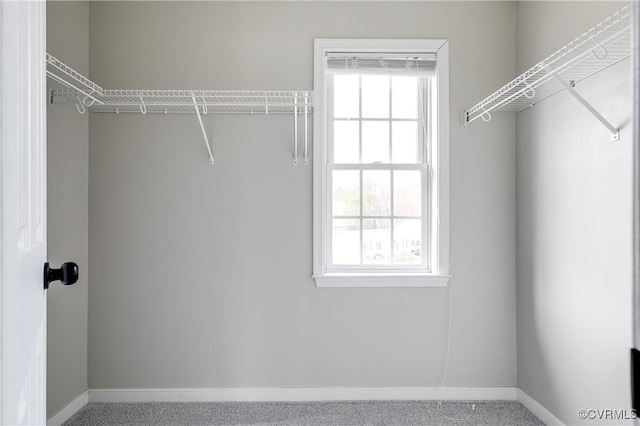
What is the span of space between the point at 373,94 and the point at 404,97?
201mm

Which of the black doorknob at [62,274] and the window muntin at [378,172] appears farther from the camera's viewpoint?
the window muntin at [378,172]

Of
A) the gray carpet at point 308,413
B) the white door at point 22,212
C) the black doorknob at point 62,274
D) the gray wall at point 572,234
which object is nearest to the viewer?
the white door at point 22,212

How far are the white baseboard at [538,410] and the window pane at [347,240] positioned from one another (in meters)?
1.25

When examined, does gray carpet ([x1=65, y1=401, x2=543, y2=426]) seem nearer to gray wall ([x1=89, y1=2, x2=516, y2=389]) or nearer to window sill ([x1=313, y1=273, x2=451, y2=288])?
gray wall ([x1=89, y1=2, x2=516, y2=389])

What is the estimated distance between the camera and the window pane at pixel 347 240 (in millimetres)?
2628

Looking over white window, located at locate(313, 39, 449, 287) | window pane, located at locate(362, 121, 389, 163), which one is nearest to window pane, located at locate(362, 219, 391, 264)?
white window, located at locate(313, 39, 449, 287)

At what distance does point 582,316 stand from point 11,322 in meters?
2.20

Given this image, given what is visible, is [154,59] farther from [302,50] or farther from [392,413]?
[392,413]

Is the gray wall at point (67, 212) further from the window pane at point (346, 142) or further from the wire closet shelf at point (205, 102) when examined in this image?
the window pane at point (346, 142)

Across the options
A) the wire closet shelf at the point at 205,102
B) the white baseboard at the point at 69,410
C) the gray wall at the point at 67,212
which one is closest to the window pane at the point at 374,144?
the wire closet shelf at the point at 205,102

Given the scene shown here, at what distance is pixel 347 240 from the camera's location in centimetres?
263

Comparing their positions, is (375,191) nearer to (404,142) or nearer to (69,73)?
(404,142)

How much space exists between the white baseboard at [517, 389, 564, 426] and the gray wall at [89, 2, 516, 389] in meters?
0.12

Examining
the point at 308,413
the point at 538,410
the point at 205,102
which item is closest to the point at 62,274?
the point at 205,102
